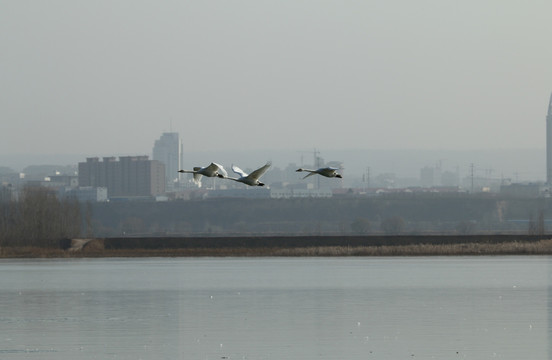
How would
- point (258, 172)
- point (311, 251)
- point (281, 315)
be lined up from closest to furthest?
point (258, 172)
point (281, 315)
point (311, 251)

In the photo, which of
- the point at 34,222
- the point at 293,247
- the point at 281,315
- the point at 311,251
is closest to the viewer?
the point at 281,315

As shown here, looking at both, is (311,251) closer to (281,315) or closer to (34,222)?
(34,222)

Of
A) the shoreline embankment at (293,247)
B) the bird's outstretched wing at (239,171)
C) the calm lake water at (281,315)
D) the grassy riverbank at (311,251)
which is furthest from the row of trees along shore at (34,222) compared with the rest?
the bird's outstretched wing at (239,171)

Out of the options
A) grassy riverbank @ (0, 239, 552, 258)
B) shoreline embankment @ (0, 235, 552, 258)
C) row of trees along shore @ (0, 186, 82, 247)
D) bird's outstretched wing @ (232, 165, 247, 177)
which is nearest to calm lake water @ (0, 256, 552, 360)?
bird's outstretched wing @ (232, 165, 247, 177)

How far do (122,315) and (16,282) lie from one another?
1996 centimetres

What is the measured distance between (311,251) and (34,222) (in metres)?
23.9

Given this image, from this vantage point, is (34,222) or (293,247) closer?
(293,247)

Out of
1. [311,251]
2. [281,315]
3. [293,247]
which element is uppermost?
[293,247]

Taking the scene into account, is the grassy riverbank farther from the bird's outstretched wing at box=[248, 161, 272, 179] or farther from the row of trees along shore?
the bird's outstretched wing at box=[248, 161, 272, 179]

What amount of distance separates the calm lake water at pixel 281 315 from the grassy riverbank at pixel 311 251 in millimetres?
27462

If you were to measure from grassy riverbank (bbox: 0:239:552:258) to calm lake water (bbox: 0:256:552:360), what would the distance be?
90.1 ft

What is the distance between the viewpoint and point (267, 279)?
2084 inches

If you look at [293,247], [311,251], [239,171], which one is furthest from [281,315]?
[293,247]

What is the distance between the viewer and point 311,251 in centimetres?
8938
